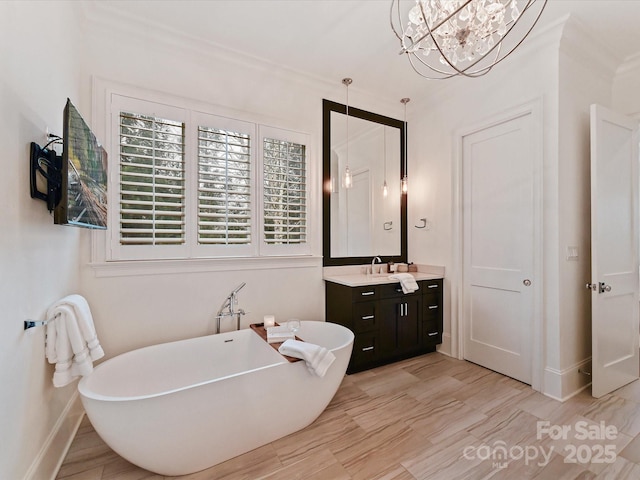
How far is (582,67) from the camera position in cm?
259

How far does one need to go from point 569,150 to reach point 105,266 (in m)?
3.90

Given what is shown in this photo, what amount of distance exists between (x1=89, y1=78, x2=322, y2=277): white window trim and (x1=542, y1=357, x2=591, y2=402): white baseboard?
2.25 metres

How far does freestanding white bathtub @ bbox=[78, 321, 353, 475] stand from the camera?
4.91 ft

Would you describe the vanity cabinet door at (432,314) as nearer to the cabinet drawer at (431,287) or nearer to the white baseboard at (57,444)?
the cabinet drawer at (431,287)

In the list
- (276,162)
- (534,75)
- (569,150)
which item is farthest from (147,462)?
(534,75)

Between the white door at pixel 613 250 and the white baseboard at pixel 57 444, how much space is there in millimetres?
3773

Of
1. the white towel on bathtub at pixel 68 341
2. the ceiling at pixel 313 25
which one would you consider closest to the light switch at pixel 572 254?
the ceiling at pixel 313 25

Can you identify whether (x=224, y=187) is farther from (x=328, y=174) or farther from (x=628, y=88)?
(x=628, y=88)

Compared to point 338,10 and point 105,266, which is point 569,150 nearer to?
point 338,10

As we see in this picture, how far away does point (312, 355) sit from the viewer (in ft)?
6.26

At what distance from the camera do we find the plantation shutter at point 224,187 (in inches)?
102

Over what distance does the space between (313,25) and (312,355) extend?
2530 mm

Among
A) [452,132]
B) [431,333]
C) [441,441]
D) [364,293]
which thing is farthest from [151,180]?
[431,333]

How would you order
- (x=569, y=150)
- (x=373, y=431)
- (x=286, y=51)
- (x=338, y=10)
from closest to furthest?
(x=373, y=431) → (x=338, y=10) → (x=569, y=150) → (x=286, y=51)
